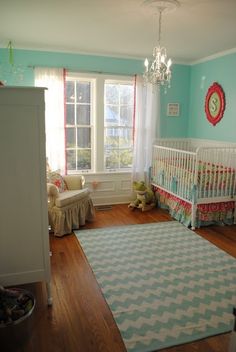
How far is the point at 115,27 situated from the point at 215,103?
78.9 inches

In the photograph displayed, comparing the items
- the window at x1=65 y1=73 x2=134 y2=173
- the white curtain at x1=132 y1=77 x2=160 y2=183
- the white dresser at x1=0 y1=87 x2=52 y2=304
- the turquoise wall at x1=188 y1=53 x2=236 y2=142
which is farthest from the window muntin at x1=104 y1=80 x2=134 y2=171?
the white dresser at x1=0 y1=87 x2=52 y2=304

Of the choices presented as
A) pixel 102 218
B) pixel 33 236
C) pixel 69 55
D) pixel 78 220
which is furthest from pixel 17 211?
pixel 69 55

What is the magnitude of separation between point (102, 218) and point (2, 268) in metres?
2.16

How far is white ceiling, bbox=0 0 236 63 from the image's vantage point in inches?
99.6

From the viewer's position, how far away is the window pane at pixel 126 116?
4.68 meters

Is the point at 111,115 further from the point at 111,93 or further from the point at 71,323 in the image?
the point at 71,323

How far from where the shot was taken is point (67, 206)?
11.3 feet

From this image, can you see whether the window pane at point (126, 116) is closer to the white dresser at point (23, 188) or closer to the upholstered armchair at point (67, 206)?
the upholstered armchair at point (67, 206)

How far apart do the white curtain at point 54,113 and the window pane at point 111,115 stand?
756mm

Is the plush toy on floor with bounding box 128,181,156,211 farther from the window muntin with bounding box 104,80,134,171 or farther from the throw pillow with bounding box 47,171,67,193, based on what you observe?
the throw pillow with bounding box 47,171,67,193

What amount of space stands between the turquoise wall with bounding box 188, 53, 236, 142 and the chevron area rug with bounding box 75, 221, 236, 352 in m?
1.72

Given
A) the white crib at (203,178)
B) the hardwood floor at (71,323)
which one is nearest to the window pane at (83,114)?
the white crib at (203,178)

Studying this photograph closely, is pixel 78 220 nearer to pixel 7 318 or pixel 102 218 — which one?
pixel 102 218

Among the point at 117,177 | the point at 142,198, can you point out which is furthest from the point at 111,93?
the point at 142,198
